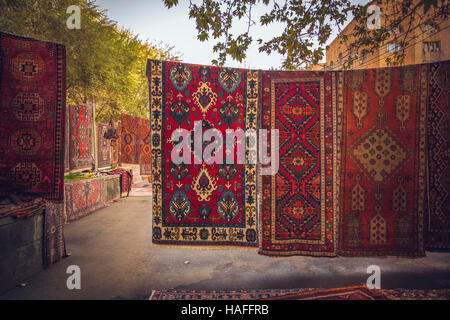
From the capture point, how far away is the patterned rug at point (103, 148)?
7905 millimetres

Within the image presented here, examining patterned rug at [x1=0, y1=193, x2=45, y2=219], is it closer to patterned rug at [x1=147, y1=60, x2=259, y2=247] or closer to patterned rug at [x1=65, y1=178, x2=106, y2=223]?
patterned rug at [x1=147, y1=60, x2=259, y2=247]

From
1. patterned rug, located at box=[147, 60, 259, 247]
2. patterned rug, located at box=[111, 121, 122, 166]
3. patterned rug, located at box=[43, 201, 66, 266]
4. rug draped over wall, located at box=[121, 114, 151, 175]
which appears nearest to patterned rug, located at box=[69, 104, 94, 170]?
rug draped over wall, located at box=[121, 114, 151, 175]

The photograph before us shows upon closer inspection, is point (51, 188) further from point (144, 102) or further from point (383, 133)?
point (144, 102)

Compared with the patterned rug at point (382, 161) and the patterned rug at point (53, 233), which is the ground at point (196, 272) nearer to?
the patterned rug at point (53, 233)

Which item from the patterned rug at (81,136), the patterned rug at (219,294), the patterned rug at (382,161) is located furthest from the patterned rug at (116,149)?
the patterned rug at (382,161)

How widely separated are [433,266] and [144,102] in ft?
53.2

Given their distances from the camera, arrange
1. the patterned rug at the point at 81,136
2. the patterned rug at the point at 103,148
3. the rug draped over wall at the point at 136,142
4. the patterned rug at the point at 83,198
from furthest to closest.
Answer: the rug draped over wall at the point at 136,142 → the patterned rug at the point at 103,148 → the patterned rug at the point at 81,136 → the patterned rug at the point at 83,198

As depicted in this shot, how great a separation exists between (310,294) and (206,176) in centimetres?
171

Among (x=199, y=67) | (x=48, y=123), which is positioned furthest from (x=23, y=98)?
(x=199, y=67)

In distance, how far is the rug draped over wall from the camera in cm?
834

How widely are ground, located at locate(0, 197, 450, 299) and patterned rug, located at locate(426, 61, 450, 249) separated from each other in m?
0.59

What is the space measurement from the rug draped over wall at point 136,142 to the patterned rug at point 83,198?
8.51ft

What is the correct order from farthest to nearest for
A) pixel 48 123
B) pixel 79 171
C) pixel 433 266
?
pixel 79 171 → pixel 433 266 → pixel 48 123

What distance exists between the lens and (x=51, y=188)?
293 centimetres
